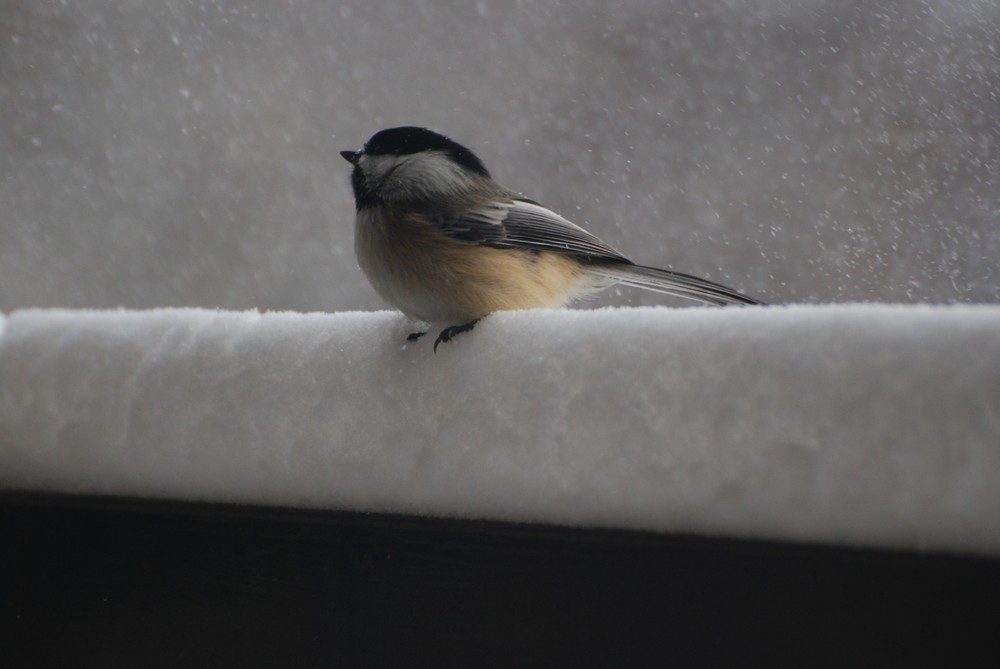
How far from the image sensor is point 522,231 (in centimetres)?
111

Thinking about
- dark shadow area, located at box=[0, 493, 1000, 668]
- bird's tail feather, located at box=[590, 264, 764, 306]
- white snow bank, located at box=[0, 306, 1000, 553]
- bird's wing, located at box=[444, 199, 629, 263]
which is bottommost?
dark shadow area, located at box=[0, 493, 1000, 668]

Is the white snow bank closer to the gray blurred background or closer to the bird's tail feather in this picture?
the bird's tail feather

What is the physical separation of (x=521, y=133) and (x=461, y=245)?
0.53 meters

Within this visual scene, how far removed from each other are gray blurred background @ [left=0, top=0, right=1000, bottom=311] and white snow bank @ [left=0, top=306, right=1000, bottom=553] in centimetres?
58

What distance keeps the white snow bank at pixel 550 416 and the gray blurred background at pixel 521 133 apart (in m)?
0.58

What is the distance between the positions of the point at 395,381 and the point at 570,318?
22cm

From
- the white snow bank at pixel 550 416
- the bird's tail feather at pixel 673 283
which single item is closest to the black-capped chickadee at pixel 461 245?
the bird's tail feather at pixel 673 283

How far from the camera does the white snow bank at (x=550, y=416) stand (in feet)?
1.79

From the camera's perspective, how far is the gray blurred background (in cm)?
111

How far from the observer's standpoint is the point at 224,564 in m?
0.92

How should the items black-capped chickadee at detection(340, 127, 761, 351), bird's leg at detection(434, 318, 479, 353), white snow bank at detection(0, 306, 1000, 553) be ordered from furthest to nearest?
black-capped chickadee at detection(340, 127, 761, 351)
bird's leg at detection(434, 318, 479, 353)
white snow bank at detection(0, 306, 1000, 553)

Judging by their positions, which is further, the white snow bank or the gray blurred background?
the gray blurred background

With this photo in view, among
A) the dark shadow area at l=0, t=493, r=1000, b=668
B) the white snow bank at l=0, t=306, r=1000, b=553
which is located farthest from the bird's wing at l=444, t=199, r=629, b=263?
the dark shadow area at l=0, t=493, r=1000, b=668

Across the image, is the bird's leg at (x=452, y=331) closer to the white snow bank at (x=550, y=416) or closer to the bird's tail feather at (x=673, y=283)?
the white snow bank at (x=550, y=416)
